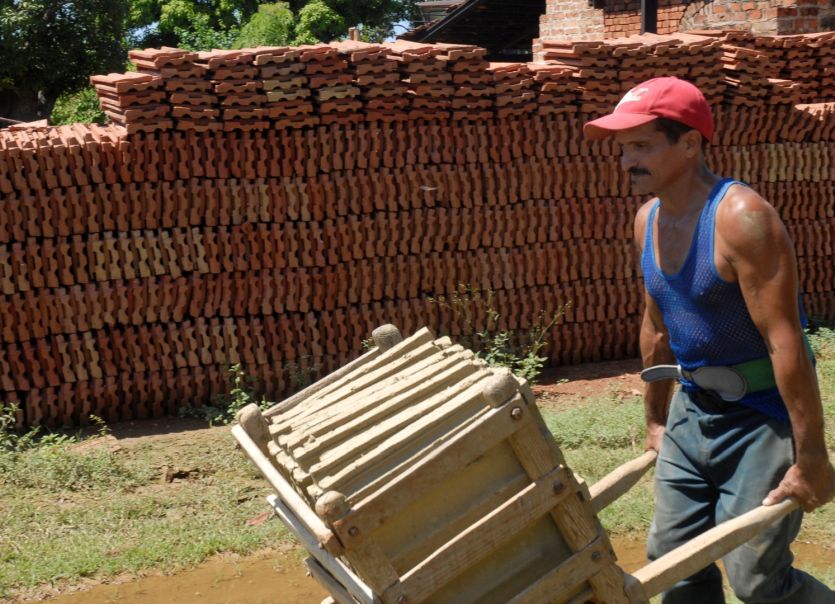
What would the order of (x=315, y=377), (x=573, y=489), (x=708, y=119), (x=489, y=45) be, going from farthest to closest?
1. (x=489, y=45)
2. (x=315, y=377)
3. (x=708, y=119)
4. (x=573, y=489)

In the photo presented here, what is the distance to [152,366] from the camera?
841cm

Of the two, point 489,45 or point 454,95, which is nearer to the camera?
point 454,95

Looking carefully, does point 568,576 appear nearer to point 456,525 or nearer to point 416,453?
point 456,525

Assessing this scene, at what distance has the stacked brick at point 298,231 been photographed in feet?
26.5

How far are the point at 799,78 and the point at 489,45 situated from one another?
990cm

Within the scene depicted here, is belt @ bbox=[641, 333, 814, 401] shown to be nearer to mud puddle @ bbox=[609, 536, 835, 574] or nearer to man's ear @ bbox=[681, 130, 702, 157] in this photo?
man's ear @ bbox=[681, 130, 702, 157]

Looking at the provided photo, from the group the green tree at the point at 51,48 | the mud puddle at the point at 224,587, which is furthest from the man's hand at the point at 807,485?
the green tree at the point at 51,48

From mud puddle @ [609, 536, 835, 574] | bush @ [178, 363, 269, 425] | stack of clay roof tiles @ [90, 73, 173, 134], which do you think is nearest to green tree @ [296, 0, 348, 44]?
stack of clay roof tiles @ [90, 73, 173, 134]

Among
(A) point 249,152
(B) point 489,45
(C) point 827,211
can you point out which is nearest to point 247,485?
(A) point 249,152

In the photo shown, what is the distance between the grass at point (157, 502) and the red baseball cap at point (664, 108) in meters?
2.35

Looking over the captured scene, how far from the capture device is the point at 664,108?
3.45 m

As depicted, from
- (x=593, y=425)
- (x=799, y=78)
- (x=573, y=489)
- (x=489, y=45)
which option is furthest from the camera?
(x=489, y=45)

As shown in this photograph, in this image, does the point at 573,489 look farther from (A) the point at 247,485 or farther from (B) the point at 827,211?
(B) the point at 827,211

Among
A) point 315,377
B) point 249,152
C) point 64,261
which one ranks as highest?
point 249,152
